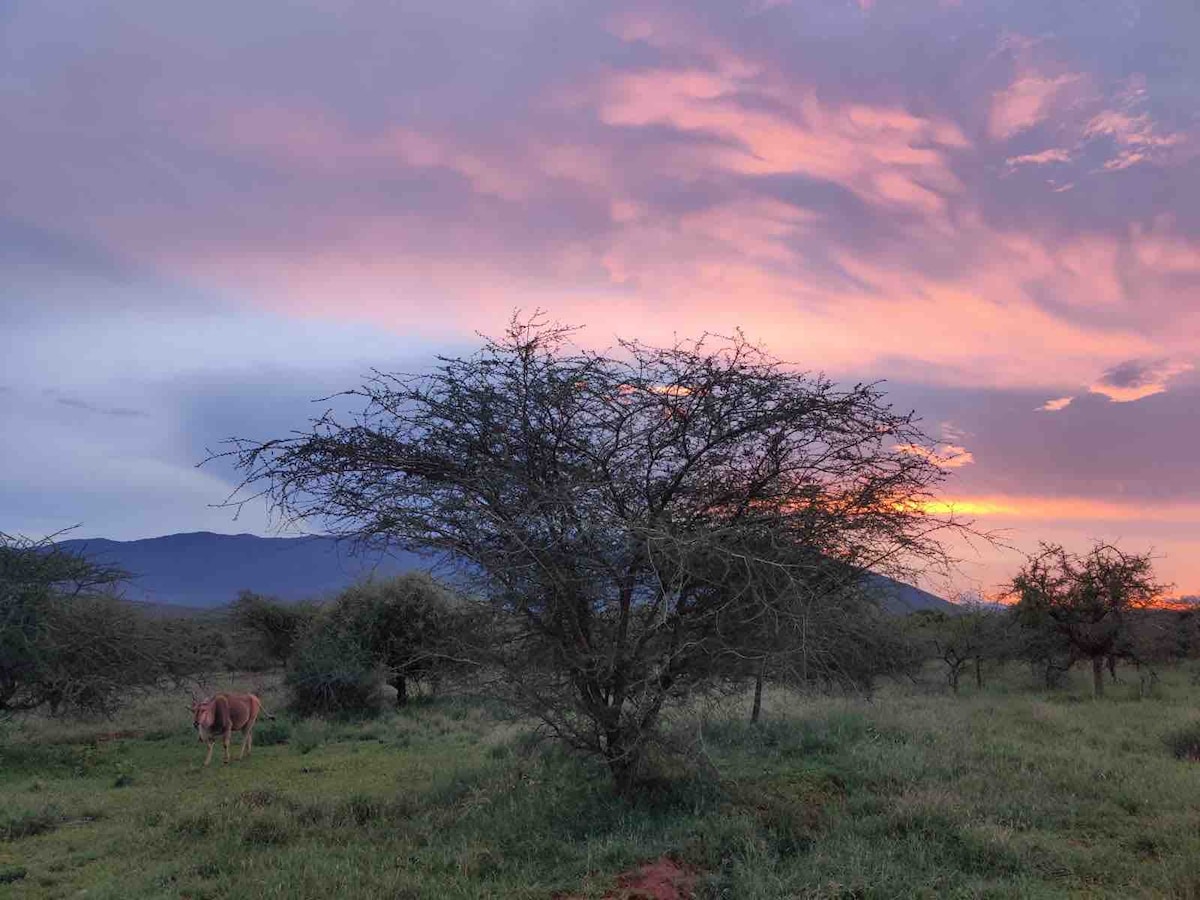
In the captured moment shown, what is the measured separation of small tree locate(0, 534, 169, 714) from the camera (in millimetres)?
18141

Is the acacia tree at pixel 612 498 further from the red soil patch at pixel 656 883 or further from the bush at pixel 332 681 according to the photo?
the bush at pixel 332 681

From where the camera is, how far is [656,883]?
7570 mm

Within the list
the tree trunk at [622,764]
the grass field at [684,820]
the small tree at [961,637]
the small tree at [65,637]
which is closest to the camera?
the grass field at [684,820]

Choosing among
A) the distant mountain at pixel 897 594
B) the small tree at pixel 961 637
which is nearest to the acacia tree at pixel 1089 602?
the small tree at pixel 961 637

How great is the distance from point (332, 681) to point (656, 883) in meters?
19.5

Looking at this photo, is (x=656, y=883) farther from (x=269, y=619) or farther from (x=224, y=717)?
(x=269, y=619)

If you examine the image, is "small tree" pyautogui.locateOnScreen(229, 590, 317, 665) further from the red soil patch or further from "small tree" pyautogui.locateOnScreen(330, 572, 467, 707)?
the red soil patch

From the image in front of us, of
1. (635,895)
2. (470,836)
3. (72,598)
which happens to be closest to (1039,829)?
(635,895)

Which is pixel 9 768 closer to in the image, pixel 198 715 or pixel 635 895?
pixel 198 715

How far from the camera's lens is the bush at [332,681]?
975 inches

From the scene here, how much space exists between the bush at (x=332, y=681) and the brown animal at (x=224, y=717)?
6.47 m

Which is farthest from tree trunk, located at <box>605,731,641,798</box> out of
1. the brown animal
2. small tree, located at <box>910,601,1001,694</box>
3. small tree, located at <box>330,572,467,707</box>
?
small tree, located at <box>910,601,1001,694</box>

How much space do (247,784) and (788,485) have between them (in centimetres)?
1134

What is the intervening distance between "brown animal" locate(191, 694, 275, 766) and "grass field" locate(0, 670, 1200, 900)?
771mm
